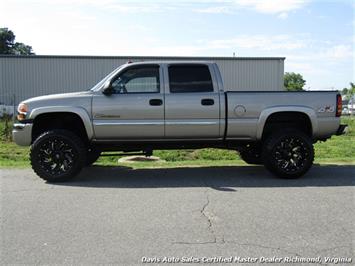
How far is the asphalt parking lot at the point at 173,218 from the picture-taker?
14.4 ft

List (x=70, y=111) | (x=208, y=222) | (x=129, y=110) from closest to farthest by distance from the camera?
(x=208, y=222) < (x=70, y=111) < (x=129, y=110)

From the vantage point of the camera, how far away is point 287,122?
8.58 m

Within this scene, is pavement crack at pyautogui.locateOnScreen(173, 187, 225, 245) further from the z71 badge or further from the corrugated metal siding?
the corrugated metal siding

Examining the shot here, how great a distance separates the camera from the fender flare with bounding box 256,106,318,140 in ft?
26.8

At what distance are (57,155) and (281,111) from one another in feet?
13.1

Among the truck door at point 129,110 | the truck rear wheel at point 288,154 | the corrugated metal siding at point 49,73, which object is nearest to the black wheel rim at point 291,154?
the truck rear wheel at point 288,154

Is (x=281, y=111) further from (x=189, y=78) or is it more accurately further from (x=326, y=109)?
(x=189, y=78)

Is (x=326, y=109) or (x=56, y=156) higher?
(x=326, y=109)

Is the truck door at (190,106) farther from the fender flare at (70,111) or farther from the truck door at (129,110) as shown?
the fender flare at (70,111)

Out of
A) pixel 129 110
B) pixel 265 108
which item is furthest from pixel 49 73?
pixel 265 108

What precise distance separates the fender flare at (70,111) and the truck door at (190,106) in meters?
1.35

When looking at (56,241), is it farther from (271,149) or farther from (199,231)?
(271,149)

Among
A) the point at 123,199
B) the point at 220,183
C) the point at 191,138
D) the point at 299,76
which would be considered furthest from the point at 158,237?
the point at 299,76

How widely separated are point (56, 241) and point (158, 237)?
1.04m
